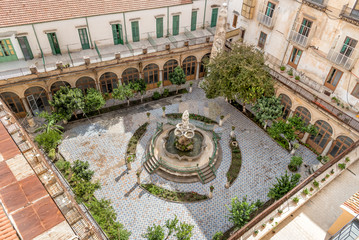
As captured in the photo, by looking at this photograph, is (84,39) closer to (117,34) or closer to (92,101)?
(117,34)

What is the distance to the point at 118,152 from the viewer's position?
27859 mm

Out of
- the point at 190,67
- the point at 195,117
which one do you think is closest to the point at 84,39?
the point at 190,67

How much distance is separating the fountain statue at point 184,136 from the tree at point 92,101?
928 cm

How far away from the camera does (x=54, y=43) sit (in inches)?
1180

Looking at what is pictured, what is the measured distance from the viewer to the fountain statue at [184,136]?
2627 centimetres

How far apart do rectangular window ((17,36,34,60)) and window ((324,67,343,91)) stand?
30.4 metres

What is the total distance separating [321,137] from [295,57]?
8627 millimetres

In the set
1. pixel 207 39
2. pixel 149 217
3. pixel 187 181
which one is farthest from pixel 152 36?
pixel 149 217

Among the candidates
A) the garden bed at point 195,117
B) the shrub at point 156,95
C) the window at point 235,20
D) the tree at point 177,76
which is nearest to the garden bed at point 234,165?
the garden bed at point 195,117

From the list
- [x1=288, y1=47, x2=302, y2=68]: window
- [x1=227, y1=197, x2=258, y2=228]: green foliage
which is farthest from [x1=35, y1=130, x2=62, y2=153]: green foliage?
[x1=288, y1=47, x2=302, y2=68]: window

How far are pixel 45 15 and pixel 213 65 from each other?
18.1 m

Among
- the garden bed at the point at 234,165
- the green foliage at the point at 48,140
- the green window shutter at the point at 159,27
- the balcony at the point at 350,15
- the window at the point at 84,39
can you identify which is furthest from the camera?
the green window shutter at the point at 159,27

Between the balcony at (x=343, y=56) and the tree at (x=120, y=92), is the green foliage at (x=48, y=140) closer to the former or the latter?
the tree at (x=120, y=92)

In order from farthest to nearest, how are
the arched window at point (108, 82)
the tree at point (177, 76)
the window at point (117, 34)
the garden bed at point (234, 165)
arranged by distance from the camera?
the tree at point (177, 76) → the arched window at point (108, 82) → the window at point (117, 34) → the garden bed at point (234, 165)
